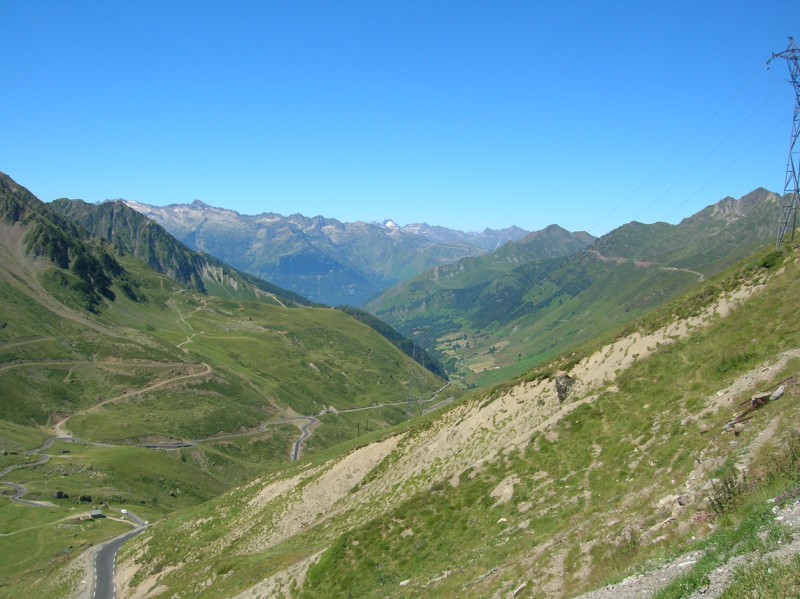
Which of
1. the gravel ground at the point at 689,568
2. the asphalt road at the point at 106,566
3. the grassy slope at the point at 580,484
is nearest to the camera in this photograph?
the gravel ground at the point at 689,568

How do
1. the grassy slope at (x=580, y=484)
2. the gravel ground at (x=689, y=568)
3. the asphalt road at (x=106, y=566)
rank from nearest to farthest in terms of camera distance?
the gravel ground at (x=689, y=568), the grassy slope at (x=580, y=484), the asphalt road at (x=106, y=566)

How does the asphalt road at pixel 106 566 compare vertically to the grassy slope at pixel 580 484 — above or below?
below

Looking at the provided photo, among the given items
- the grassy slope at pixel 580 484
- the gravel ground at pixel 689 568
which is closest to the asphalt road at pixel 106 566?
the grassy slope at pixel 580 484

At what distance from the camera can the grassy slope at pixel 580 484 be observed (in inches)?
953

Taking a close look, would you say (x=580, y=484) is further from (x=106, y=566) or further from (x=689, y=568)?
(x=106, y=566)

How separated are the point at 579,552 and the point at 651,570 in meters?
6.72

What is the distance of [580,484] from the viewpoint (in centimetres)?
3775

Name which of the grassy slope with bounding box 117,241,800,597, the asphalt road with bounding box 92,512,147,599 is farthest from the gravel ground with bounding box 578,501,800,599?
the asphalt road with bounding box 92,512,147,599

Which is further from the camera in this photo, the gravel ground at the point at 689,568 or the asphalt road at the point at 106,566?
the asphalt road at the point at 106,566

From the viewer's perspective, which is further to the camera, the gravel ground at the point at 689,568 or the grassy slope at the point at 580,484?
the grassy slope at the point at 580,484

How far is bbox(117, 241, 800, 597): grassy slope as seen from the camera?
24203 mm

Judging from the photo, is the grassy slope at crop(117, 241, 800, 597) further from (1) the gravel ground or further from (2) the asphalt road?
(2) the asphalt road

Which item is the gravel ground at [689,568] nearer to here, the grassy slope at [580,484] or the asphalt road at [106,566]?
the grassy slope at [580,484]

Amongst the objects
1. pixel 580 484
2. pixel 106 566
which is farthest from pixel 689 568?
pixel 106 566
